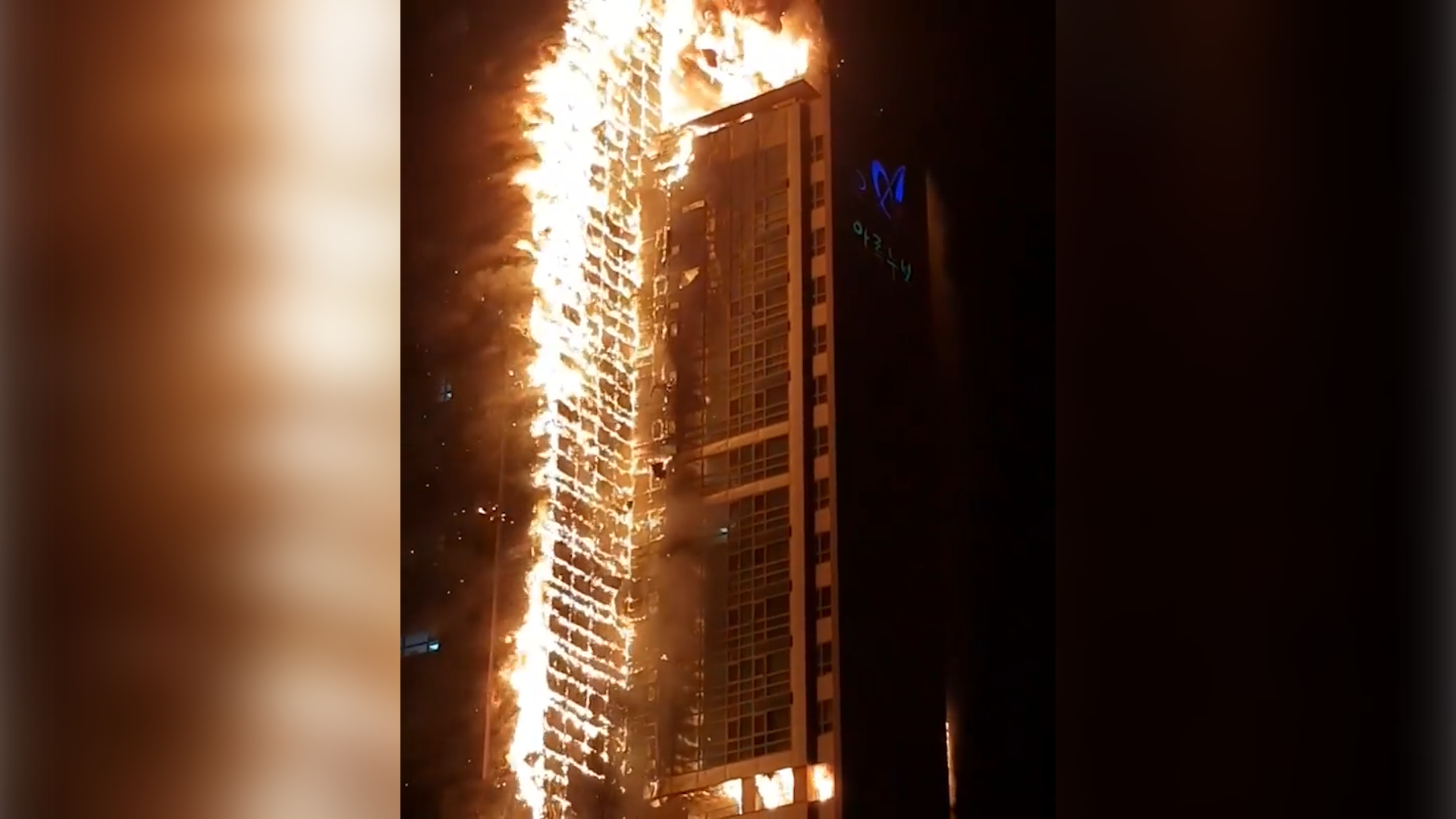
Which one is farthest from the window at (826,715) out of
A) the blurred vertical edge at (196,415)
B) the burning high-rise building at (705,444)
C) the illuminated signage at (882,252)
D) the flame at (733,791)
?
the blurred vertical edge at (196,415)

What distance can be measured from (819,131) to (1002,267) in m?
0.37

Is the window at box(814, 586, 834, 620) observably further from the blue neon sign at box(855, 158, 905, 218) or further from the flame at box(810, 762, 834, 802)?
the blue neon sign at box(855, 158, 905, 218)

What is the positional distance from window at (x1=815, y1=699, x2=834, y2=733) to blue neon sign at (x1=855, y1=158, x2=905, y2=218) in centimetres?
51

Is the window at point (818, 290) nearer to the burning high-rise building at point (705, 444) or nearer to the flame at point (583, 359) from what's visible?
the burning high-rise building at point (705, 444)

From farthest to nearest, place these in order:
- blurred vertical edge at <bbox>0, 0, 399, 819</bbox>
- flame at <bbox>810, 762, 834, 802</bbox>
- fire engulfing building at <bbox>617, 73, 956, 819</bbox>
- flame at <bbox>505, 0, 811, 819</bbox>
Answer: flame at <bbox>810, 762, 834, 802</bbox> → fire engulfing building at <bbox>617, 73, 956, 819</bbox> → flame at <bbox>505, 0, 811, 819</bbox> → blurred vertical edge at <bbox>0, 0, 399, 819</bbox>

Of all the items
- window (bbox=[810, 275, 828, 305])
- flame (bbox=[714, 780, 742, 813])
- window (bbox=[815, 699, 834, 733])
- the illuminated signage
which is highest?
the illuminated signage

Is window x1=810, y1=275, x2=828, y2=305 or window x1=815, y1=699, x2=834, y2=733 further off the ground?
window x1=810, y1=275, x2=828, y2=305

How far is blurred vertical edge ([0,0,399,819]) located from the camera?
30cm

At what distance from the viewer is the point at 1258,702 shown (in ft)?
3.96


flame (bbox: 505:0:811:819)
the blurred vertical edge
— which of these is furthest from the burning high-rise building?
the blurred vertical edge

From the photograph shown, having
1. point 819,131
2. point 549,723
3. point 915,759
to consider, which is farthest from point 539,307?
point 915,759

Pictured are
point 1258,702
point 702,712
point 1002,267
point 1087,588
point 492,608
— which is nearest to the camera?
point 492,608

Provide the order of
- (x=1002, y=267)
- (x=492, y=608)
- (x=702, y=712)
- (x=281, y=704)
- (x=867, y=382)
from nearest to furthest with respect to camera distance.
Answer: (x=281, y=704) → (x=492, y=608) → (x=702, y=712) → (x=867, y=382) → (x=1002, y=267)

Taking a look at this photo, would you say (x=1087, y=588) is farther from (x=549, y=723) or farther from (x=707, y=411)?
(x=549, y=723)
